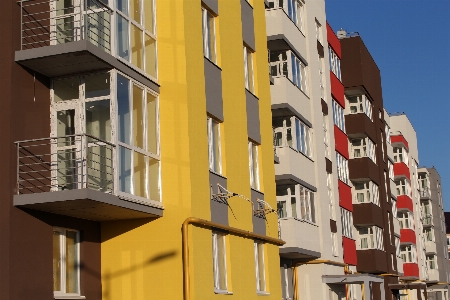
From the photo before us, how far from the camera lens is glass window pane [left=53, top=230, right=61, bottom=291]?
49.1ft

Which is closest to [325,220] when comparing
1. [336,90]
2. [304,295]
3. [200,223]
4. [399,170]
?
[304,295]

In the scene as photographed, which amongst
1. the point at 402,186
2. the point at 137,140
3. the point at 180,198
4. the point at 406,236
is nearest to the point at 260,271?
the point at 180,198

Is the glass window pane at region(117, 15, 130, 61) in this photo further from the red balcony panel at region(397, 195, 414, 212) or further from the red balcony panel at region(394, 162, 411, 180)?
the red balcony panel at region(394, 162, 411, 180)

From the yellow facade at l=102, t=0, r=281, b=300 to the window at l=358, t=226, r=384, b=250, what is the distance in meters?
22.1

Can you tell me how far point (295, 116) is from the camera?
2883cm

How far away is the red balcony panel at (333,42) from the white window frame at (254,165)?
53.1ft

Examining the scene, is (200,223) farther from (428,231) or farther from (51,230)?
(428,231)

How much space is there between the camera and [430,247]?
7469 cm

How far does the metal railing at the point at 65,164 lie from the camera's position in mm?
14234

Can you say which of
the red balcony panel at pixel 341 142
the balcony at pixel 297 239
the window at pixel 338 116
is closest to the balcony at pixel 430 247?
the red balcony panel at pixel 341 142

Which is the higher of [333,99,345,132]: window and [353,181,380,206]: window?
[333,99,345,132]: window

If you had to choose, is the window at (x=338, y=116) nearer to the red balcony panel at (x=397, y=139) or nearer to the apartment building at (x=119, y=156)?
the apartment building at (x=119, y=156)

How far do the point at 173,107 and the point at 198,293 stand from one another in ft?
13.1

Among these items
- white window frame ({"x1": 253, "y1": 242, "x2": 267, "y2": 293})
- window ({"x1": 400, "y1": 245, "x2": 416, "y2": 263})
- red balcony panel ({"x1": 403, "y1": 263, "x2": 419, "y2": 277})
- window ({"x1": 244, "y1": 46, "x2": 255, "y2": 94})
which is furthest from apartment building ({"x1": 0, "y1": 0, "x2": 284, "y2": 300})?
window ({"x1": 400, "y1": 245, "x2": 416, "y2": 263})
